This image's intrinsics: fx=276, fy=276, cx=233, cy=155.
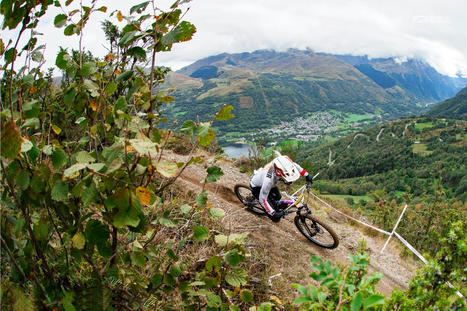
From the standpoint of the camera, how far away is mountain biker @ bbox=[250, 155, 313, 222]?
6055 mm

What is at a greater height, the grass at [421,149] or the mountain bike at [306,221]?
the mountain bike at [306,221]

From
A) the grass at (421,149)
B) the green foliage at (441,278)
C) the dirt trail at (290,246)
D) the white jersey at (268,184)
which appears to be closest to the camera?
the green foliage at (441,278)

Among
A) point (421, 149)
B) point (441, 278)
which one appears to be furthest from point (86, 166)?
point (421, 149)

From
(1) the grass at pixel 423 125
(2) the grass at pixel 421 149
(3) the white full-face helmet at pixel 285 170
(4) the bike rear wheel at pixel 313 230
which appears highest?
(3) the white full-face helmet at pixel 285 170

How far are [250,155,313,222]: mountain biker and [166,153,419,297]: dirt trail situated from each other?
1.60 feet

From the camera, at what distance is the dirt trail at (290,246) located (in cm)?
546

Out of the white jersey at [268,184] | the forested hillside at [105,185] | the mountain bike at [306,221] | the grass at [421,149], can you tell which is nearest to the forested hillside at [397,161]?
the grass at [421,149]

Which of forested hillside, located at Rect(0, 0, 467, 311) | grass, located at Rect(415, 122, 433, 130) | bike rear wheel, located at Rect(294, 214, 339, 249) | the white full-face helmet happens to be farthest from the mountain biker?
grass, located at Rect(415, 122, 433, 130)

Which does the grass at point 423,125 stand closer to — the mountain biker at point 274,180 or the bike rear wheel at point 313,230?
the bike rear wheel at point 313,230

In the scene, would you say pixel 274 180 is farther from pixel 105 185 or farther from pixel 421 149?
pixel 421 149

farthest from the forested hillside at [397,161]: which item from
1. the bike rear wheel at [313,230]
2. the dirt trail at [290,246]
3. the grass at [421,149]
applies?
the bike rear wheel at [313,230]

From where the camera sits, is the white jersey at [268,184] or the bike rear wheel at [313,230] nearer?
the white jersey at [268,184]

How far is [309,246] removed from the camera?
7121 mm

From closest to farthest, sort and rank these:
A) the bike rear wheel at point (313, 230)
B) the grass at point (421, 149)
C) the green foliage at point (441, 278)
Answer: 1. the green foliage at point (441, 278)
2. the bike rear wheel at point (313, 230)
3. the grass at point (421, 149)
